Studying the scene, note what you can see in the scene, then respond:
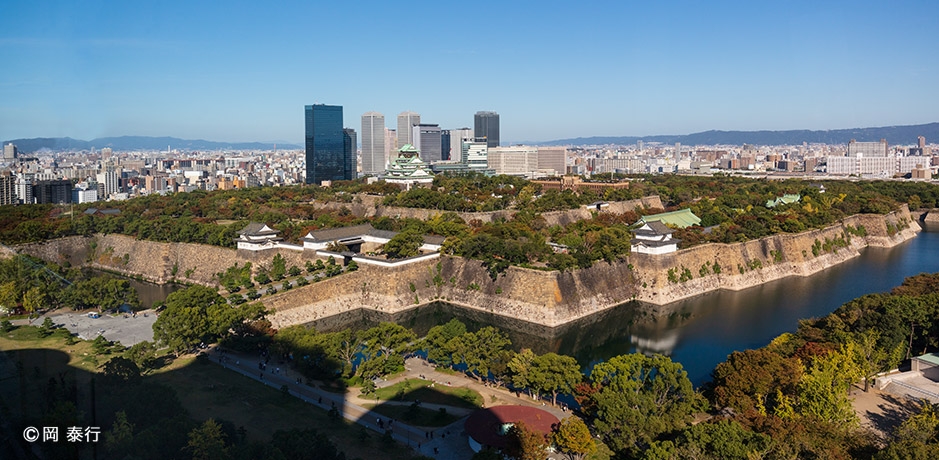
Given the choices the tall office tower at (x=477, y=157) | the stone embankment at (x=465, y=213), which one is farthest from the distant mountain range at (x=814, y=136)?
the stone embankment at (x=465, y=213)

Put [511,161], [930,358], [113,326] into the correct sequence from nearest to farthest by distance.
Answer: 1. [930,358]
2. [113,326]
3. [511,161]

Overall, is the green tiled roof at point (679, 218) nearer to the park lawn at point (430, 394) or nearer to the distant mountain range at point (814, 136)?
the park lawn at point (430, 394)

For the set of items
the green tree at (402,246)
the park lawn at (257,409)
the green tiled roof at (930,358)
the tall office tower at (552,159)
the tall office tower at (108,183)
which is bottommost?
the park lawn at (257,409)

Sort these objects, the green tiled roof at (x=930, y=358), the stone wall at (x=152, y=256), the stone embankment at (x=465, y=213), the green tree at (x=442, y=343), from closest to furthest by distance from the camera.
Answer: the green tiled roof at (x=930, y=358) → the green tree at (x=442, y=343) → the stone wall at (x=152, y=256) → the stone embankment at (x=465, y=213)

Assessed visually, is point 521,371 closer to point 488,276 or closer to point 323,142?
point 488,276

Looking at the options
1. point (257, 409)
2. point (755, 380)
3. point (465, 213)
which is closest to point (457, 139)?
point (465, 213)

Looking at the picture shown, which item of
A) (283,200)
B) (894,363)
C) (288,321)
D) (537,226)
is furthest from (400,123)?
(894,363)
